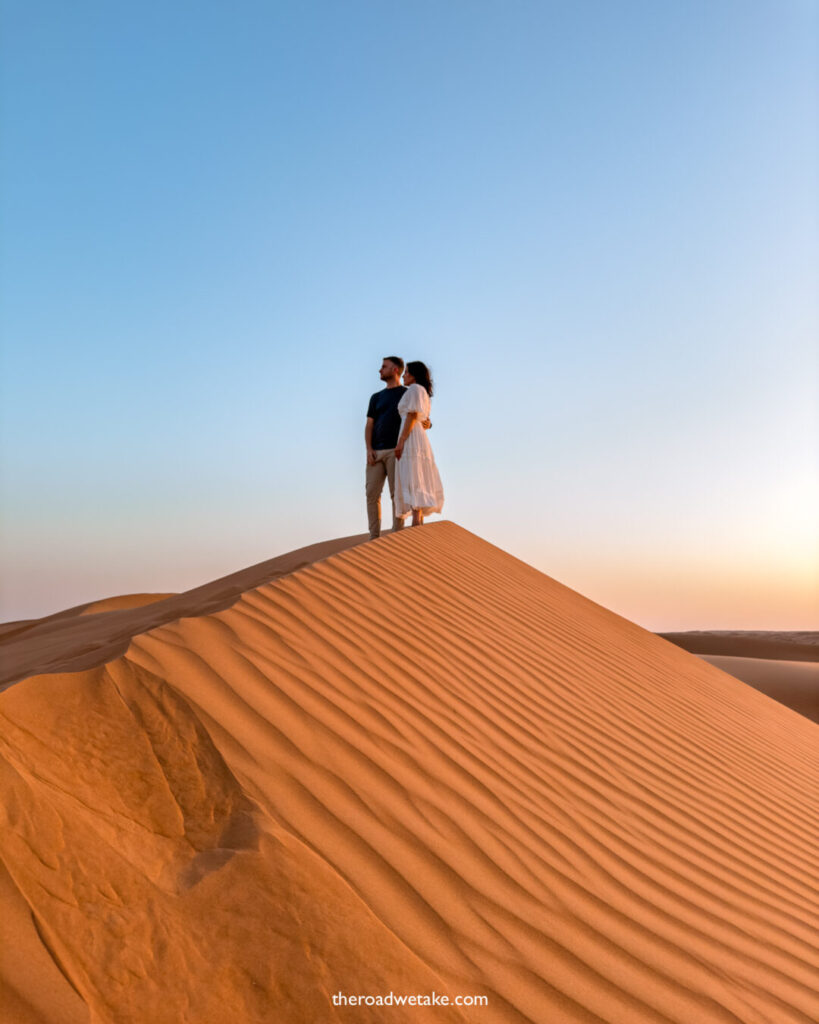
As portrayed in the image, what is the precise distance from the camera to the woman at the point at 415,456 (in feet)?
25.9

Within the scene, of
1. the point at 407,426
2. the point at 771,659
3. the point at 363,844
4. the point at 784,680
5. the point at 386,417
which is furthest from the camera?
the point at 771,659

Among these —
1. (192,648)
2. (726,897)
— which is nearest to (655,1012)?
(726,897)

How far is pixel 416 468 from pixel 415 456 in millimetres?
140

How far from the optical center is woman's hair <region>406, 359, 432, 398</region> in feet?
26.4

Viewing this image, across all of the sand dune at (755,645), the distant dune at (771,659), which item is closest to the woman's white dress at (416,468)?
the distant dune at (771,659)

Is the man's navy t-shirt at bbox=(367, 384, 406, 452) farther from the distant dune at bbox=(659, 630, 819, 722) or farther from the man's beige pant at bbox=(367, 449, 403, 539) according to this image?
the distant dune at bbox=(659, 630, 819, 722)

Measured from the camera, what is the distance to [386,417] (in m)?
8.30

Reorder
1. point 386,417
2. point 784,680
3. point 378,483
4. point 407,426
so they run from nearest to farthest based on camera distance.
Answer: point 407,426 → point 386,417 → point 378,483 → point 784,680

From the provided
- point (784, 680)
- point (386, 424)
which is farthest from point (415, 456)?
point (784, 680)

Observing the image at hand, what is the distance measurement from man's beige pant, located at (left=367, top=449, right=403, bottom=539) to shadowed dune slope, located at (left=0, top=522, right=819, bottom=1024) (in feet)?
13.4

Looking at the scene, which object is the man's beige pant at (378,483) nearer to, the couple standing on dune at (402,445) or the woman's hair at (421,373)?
the couple standing on dune at (402,445)

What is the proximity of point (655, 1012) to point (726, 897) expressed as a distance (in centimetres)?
94

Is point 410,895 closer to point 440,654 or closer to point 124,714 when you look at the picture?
point 124,714

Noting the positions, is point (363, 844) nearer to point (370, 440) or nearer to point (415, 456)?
point (415, 456)
